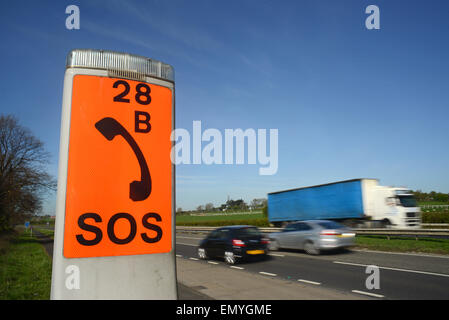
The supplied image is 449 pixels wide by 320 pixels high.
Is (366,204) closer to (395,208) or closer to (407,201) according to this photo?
(395,208)

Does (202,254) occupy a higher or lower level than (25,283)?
lower

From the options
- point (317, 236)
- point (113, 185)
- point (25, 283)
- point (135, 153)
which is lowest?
point (25, 283)

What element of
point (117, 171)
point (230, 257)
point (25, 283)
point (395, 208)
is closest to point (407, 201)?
point (395, 208)

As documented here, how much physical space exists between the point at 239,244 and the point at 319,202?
43.8ft

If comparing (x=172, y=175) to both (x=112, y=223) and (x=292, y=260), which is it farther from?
(x=292, y=260)

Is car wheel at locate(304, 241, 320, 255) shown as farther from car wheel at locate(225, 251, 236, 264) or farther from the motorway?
car wheel at locate(225, 251, 236, 264)

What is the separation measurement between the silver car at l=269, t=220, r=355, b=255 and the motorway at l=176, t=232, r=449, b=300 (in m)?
0.53

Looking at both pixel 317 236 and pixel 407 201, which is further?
pixel 407 201

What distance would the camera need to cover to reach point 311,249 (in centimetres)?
1338

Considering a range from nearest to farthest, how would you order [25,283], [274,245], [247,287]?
[247,287], [25,283], [274,245]

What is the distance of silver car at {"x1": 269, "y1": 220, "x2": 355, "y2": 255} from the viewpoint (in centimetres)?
1279

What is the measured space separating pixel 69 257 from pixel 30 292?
658 cm

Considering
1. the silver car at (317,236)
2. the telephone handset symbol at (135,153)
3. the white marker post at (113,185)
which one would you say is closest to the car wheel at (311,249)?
the silver car at (317,236)

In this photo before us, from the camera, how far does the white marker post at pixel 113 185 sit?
2.02m
